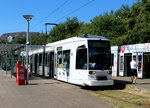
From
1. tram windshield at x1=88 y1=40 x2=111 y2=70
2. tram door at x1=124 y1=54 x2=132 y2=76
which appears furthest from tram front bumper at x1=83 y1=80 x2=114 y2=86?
tram door at x1=124 y1=54 x2=132 y2=76

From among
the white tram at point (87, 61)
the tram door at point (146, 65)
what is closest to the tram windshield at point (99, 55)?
the white tram at point (87, 61)

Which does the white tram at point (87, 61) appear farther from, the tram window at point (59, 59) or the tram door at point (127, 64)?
the tram door at point (127, 64)

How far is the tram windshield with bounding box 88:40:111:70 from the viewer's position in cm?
1731

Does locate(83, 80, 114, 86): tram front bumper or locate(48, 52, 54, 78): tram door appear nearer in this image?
locate(83, 80, 114, 86): tram front bumper

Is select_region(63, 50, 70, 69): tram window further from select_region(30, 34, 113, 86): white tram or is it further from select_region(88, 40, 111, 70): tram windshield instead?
select_region(88, 40, 111, 70): tram windshield

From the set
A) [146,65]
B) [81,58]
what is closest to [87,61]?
[81,58]

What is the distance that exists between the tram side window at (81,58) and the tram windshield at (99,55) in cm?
38

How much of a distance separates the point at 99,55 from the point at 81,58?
116 cm

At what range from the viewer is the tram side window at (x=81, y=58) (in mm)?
17547

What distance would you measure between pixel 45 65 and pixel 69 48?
7651 millimetres

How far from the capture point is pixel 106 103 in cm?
1202

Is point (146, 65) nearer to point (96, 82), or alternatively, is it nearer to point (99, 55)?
point (99, 55)

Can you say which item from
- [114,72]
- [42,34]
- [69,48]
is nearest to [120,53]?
[114,72]

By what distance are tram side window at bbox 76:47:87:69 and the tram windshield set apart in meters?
0.38
